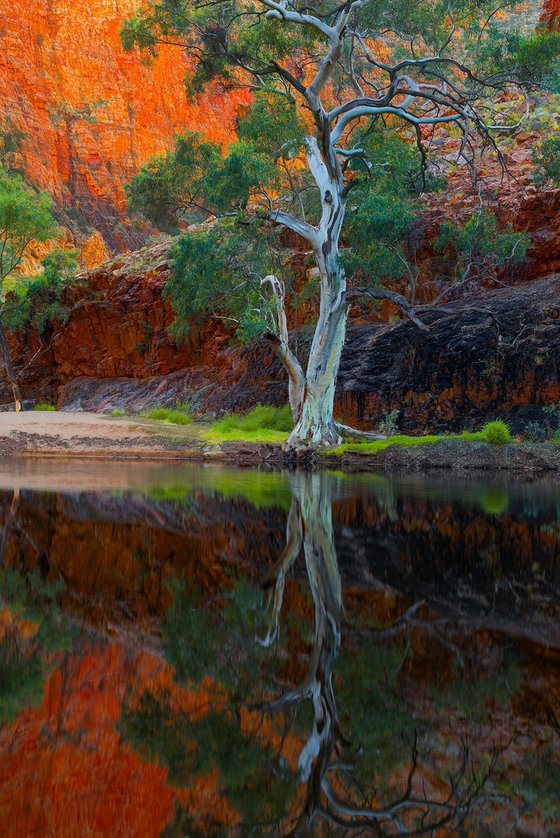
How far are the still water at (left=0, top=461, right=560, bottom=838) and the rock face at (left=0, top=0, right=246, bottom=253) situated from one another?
54.8 m

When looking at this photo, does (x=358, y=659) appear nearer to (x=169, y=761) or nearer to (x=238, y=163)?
(x=169, y=761)

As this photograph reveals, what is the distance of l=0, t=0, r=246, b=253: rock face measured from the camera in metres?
56.7

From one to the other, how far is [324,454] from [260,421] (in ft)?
20.2

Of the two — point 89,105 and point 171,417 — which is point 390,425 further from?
point 89,105

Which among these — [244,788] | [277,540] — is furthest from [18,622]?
[277,540]

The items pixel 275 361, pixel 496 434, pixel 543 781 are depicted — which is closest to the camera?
pixel 543 781

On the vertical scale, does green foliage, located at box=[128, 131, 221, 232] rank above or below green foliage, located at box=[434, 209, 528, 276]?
above

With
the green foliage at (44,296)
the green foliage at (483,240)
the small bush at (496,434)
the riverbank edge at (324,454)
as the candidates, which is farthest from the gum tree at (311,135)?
the green foliage at (44,296)

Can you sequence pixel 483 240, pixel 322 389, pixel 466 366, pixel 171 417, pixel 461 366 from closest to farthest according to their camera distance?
pixel 322 389
pixel 483 240
pixel 466 366
pixel 461 366
pixel 171 417

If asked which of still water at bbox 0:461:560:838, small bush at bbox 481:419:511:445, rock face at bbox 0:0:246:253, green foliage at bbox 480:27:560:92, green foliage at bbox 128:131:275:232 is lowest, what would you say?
still water at bbox 0:461:560:838

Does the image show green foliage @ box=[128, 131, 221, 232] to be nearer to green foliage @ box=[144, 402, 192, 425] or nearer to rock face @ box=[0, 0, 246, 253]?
green foliage @ box=[144, 402, 192, 425]

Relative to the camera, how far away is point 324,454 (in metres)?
17.5

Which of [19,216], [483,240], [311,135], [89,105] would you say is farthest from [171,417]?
[89,105]

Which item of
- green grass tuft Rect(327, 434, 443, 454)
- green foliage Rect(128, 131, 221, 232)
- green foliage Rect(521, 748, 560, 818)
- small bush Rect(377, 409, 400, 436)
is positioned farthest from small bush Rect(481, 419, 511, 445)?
green foliage Rect(521, 748, 560, 818)
